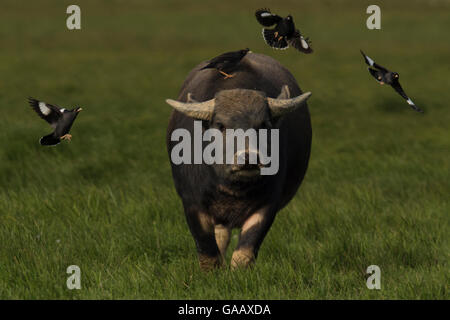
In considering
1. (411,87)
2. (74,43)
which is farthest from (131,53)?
(411,87)

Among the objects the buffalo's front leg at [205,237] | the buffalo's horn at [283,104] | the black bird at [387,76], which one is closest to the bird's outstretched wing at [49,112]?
the buffalo's front leg at [205,237]

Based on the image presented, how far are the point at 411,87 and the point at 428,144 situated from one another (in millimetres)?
5641

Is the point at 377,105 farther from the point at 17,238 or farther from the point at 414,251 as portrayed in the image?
the point at 17,238

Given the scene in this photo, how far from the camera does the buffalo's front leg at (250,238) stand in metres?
5.62

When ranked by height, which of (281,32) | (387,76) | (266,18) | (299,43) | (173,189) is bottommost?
(173,189)

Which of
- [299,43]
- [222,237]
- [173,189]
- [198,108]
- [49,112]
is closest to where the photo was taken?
[198,108]

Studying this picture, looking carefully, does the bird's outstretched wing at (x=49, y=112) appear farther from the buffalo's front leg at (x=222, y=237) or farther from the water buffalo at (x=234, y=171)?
the buffalo's front leg at (x=222, y=237)

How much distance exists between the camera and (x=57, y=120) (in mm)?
5426

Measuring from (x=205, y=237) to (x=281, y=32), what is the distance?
5.74ft

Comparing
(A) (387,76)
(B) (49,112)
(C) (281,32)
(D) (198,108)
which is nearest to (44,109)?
(B) (49,112)

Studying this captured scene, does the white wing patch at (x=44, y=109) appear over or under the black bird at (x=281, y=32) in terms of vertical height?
under

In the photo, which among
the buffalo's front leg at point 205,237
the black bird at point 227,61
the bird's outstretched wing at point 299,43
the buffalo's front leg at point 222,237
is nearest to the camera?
the bird's outstretched wing at point 299,43

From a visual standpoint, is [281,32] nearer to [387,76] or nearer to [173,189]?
[387,76]

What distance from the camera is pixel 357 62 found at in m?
21.0
